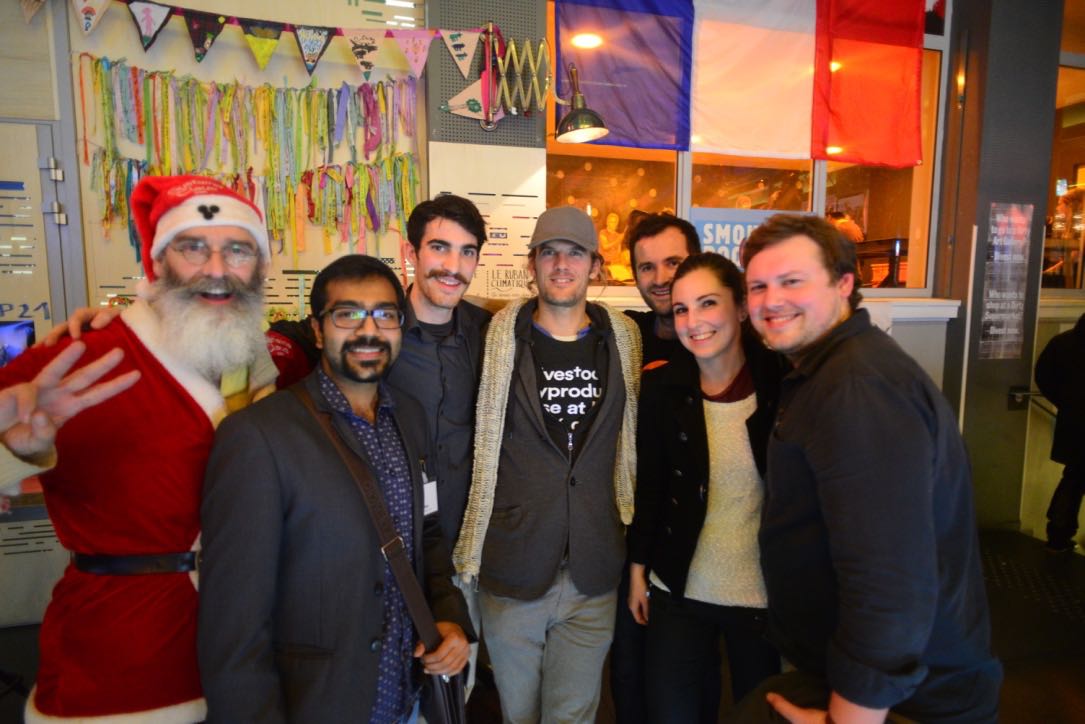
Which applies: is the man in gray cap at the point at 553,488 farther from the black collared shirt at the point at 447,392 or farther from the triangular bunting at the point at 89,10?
the triangular bunting at the point at 89,10

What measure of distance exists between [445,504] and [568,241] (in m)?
0.94

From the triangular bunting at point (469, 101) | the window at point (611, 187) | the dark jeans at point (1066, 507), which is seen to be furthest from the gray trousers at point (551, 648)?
the dark jeans at point (1066, 507)

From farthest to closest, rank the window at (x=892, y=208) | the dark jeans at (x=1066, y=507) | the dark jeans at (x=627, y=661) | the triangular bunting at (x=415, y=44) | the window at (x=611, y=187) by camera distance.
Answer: the window at (x=892, y=208), the window at (x=611, y=187), the dark jeans at (x=1066, y=507), the triangular bunting at (x=415, y=44), the dark jeans at (x=627, y=661)

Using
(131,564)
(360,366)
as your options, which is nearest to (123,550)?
(131,564)

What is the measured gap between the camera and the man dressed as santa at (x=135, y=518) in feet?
3.82

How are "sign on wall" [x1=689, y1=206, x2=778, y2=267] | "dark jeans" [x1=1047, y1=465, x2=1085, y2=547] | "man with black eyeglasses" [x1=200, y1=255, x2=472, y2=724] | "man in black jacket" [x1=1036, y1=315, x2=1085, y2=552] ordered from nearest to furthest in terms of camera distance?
1. "man with black eyeglasses" [x1=200, y1=255, x2=472, y2=724]
2. "man in black jacket" [x1=1036, y1=315, x2=1085, y2=552]
3. "dark jeans" [x1=1047, y1=465, x2=1085, y2=547]
4. "sign on wall" [x1=689, y1=206, x2=778, y2=267]

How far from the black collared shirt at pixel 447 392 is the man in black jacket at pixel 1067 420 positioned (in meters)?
4.06

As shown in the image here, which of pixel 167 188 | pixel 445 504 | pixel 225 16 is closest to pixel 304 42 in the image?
pixel 225 16

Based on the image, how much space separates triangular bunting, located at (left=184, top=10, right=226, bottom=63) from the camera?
2967 millimetres

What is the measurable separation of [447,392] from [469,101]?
2.21 m

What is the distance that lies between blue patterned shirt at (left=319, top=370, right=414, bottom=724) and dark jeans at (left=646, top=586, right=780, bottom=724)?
744 mm

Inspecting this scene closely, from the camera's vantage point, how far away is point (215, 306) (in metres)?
1.34

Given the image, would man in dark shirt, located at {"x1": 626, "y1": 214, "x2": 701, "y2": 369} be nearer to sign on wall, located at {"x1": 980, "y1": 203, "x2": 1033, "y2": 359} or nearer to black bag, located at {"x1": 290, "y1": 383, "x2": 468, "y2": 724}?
black bag, located at {"x1": 290, "y1": 383, "x2": 468, "y2": 724}

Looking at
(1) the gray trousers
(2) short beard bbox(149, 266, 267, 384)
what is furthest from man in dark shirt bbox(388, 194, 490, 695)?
(2) short beard bbox(149, 266, 267, 384)
